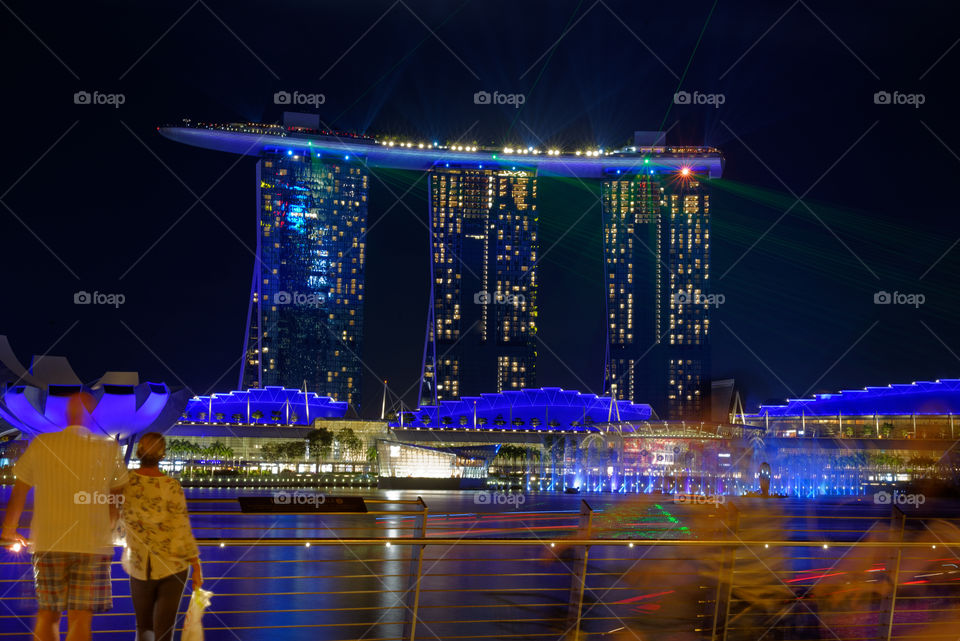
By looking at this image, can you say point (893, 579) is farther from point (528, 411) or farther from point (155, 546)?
point (528, 411)

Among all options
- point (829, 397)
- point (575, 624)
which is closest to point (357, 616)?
point (575, 624)

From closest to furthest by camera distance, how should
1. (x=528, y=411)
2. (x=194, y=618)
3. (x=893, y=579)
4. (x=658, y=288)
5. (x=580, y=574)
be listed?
(x=194, y=618)
(x=580, y=574)
(x=893, y=579)
(x=528, y=411)
(x=658, y=288)

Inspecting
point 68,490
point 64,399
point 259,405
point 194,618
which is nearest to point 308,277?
point 259,405

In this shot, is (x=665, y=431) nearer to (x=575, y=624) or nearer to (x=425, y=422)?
(x=425, y=422)

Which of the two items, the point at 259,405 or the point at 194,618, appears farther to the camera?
the point at 259,405

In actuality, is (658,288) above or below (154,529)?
above

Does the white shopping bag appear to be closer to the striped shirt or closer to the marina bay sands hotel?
the striped shirt

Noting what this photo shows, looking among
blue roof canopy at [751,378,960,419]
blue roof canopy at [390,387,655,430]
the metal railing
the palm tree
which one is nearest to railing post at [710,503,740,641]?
the metal railing

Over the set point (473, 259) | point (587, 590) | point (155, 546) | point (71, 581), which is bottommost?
point (587, 590)
